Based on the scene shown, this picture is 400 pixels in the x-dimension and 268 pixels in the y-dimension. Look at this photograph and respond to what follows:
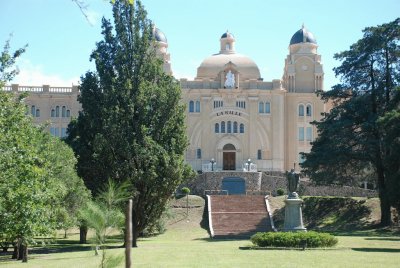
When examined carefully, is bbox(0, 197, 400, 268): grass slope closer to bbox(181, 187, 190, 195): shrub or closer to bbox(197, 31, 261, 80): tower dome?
bbox(181, 187, 190, 195): shrub

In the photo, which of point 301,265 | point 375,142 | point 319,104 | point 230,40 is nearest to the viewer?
point 301,265

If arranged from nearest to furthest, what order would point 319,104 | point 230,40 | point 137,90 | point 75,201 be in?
point 137,90 < point 75,201 < point 319,104 < point 230,40

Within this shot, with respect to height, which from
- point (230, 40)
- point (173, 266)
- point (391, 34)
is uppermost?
point (230, 40)

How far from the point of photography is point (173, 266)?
70.1ft

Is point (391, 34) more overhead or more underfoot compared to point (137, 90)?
more overhead

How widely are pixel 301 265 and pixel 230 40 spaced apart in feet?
196

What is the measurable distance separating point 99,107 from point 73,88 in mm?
43757

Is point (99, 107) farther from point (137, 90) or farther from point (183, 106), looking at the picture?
point (183, 106)

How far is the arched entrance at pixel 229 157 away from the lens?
233 feet

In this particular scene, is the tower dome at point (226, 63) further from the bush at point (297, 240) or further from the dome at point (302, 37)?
the bush at point (297, 240)

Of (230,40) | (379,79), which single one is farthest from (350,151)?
(230,40)

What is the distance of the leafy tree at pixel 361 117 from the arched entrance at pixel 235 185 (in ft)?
65.9

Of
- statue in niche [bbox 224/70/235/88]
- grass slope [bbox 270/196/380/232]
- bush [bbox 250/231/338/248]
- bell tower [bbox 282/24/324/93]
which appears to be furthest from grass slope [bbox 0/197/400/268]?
bell tower [bbox 282/24/324/93]

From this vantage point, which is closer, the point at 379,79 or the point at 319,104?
the point at 379,79
